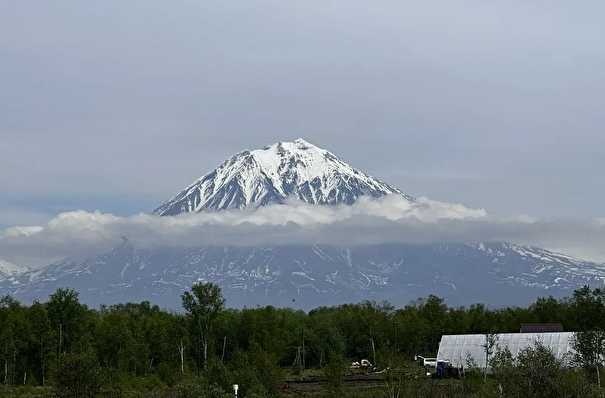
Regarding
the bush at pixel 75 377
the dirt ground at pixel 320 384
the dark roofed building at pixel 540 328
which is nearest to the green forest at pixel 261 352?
the bush at pixel 75 377

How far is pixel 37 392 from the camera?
90750 millimetres

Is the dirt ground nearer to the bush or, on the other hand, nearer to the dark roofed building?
the dark roofed building

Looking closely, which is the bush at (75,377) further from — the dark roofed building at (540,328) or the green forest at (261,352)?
the dark roofed building at (540,328)

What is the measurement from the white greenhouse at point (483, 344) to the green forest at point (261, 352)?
127 inches

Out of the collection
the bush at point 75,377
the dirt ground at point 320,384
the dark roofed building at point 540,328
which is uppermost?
the dark roofed building at point 540,328

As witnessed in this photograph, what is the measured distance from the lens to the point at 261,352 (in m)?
83.8

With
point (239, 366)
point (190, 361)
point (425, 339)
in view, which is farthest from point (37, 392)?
point (425, 339)

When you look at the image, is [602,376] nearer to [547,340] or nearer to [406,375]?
[406,375]

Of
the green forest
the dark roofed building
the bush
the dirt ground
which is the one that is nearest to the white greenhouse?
the dark roofed building

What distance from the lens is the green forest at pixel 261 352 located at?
57906mm

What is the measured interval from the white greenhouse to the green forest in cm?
322

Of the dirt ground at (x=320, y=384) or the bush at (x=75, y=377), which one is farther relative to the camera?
the dirt ground at (x=320, y=384)

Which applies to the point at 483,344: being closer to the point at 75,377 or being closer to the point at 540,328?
the point at 540,328

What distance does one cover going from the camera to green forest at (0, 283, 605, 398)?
2280 inches
